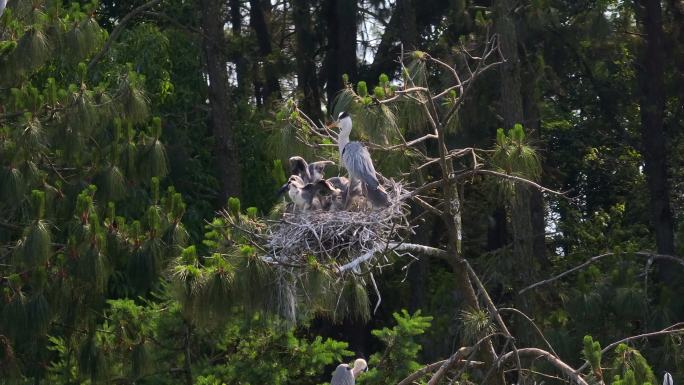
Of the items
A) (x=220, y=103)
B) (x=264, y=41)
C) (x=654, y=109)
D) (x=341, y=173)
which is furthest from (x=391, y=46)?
(x=341, y=173)

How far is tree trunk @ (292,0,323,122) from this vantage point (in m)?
19.9

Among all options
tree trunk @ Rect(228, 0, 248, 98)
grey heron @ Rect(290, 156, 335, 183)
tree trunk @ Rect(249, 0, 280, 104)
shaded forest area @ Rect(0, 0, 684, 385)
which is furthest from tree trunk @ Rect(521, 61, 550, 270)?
grey heron @ Rect(290, 156, 335, 183)

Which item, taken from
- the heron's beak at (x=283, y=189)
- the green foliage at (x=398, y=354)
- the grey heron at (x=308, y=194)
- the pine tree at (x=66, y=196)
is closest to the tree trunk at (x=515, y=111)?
the green foliage at (x=398, y=354)

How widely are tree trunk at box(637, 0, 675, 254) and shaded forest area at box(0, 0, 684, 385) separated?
3 centimetres

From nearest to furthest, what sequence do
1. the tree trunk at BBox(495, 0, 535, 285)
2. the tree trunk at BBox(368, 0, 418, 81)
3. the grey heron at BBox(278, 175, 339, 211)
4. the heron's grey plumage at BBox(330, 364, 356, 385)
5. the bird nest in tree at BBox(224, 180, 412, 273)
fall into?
the bird nest in tree at BBox(224, 180, 412, 273), the grey heron at BBox(278, 175, 339, 211), the heron's grey plumage at BBox(330, 364, 356, 385), the tree trunk at BBox(495, 0, 535, 285), the tree trunk at BBox(368, 0, 418, 81)

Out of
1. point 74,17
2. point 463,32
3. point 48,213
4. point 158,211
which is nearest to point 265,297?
point 158,211

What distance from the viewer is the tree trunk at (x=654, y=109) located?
16.7 m

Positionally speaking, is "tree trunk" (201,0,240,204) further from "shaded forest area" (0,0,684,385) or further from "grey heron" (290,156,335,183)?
"grey heron" (290,156,335,183)

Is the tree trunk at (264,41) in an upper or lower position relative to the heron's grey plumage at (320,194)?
upper

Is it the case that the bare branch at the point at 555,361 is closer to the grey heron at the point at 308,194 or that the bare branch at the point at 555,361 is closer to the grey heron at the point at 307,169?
the grey heron at the point at 308,194

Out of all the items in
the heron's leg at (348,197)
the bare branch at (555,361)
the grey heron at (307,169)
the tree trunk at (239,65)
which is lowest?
the bare branch at (555,361)

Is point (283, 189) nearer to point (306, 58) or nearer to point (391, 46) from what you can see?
point (391, 46)

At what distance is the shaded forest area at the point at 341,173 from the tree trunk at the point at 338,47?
34 mm

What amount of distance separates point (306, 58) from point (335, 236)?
11.3m
